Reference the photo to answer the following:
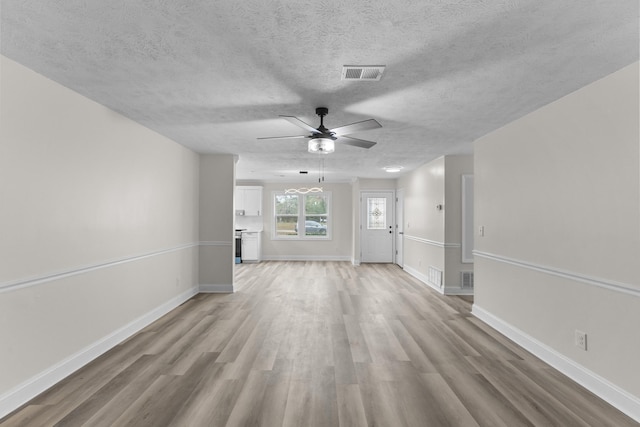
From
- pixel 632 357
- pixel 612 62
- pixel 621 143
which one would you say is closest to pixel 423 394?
pixel 632 357

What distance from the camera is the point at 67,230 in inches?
105

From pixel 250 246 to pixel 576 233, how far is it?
7.56m

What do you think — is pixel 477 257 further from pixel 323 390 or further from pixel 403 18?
pixel 403 18

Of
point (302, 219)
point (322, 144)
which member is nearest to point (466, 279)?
point (322, 144)

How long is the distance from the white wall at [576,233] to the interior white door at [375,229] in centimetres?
509

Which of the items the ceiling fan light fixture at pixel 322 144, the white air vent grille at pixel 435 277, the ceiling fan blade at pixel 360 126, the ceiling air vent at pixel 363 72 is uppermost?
the ceiling air vent at pixel 363 72

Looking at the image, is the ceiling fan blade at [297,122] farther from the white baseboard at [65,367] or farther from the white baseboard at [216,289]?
the white baseboard at [216,289]

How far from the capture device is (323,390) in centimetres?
241

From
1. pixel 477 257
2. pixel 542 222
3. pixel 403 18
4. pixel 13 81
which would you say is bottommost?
pixel 477 257

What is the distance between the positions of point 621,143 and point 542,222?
3.27ft

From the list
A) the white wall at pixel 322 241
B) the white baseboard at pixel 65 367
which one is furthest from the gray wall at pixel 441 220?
the white baseboard at pixel 65 367

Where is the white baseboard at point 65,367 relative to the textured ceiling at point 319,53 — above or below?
below

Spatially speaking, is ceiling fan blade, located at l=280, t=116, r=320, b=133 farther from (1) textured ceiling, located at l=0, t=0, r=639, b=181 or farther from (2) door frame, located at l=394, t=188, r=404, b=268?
(2) door frame, located at l=394, t=188, r=404, b=268

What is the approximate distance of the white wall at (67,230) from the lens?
2199mm
